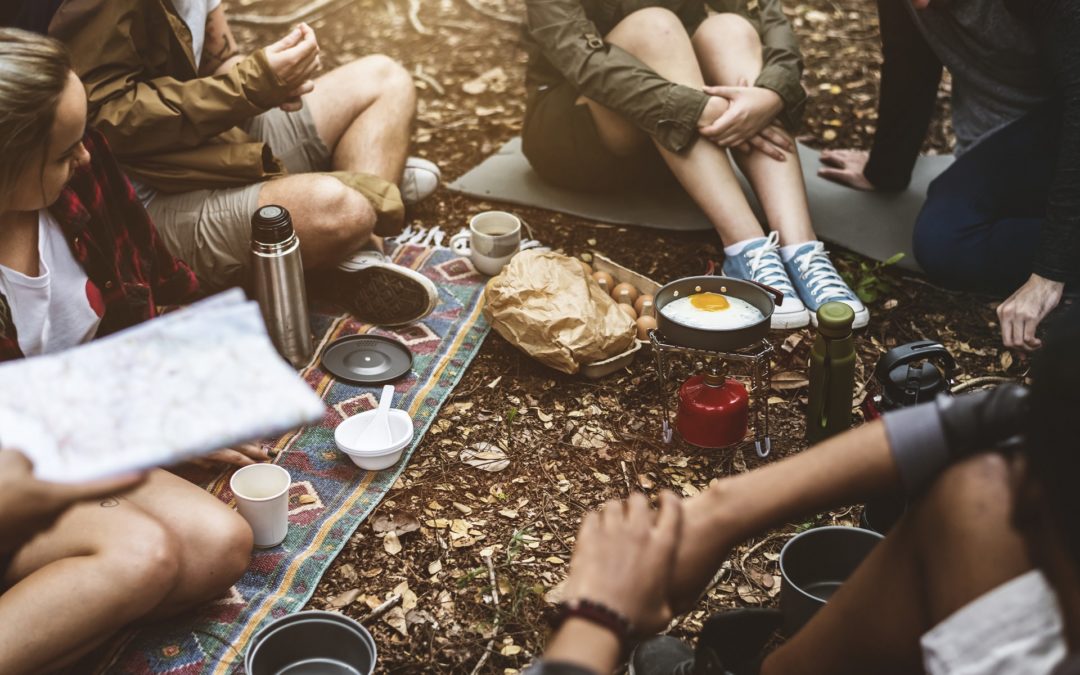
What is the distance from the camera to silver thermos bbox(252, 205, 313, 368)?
10.5ft

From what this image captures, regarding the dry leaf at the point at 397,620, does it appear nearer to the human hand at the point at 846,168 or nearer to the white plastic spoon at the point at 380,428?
the white plastic spoon at the point at 380,428

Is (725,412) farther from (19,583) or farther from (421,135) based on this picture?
(421,135)

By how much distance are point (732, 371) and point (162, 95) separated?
7.12ft

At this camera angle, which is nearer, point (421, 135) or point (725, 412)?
point (725, 412)

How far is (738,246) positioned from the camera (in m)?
3.70

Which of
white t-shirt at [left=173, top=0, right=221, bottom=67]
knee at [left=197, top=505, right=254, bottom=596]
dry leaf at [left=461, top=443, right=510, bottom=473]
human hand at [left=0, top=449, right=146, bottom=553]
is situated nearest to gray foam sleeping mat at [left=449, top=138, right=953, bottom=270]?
white t-shirt at [left=173, top=0, right=221, bottom=67]

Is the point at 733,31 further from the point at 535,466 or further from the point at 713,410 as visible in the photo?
the point at 535,466

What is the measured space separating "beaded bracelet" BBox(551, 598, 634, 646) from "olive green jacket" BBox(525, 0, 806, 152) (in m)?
2.59

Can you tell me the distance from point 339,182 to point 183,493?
4.71 ft

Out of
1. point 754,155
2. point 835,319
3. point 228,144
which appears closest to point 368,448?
point 228,144

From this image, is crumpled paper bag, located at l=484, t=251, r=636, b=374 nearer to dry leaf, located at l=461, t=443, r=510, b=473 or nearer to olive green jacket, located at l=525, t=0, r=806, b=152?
dry leaf, located at l=461, t=443, r=510, b=473

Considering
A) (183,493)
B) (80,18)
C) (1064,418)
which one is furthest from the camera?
(80,18)

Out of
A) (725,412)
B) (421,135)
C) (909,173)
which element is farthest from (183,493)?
(909,173)

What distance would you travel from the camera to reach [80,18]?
9.95 ft
